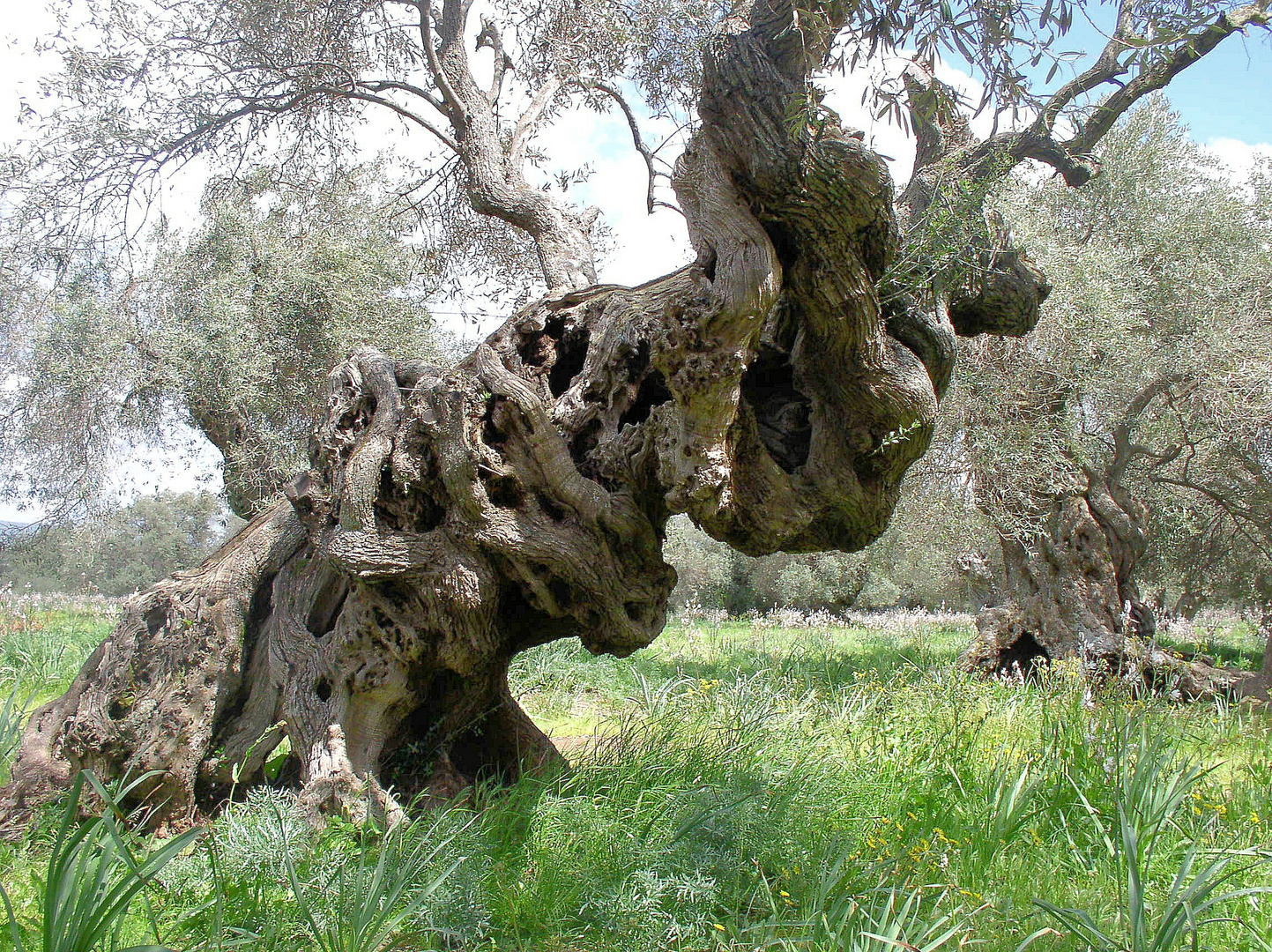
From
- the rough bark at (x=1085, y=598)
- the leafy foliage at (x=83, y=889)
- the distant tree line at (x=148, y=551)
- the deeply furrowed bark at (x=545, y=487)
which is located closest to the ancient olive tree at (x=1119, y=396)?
the rough bark at (x=1085, y=598)

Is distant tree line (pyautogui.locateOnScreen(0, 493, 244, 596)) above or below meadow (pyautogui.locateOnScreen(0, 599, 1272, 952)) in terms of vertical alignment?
above

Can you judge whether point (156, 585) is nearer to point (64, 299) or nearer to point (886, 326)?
point (886, 326)

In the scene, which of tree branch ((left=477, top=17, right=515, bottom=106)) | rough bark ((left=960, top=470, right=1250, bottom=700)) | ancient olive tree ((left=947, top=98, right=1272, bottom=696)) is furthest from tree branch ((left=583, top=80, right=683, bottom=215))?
rough bark ((left=960, top=470, right=1250, bottom=700))

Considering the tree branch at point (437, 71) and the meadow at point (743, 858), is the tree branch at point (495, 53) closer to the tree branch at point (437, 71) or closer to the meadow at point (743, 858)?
the tree branch at point (437, 71)

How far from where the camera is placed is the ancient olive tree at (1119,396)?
7.59 m

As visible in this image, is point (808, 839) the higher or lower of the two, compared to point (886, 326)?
lower

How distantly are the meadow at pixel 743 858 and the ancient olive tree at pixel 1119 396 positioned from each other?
291 cm

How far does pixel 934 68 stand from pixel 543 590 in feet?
9.16

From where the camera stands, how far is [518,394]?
3768 millimetres

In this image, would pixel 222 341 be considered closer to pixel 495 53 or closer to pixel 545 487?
pixel 495 53

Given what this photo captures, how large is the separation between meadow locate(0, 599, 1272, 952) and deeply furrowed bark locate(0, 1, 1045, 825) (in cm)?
45

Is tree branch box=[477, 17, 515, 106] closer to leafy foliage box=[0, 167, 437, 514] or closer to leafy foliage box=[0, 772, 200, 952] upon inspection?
leafy foliage box=[0, 167, 437, 514]

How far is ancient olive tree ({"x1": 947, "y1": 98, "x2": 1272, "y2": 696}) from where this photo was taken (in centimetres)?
759

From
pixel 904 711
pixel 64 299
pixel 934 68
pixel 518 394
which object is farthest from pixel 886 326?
pixel 64 299
